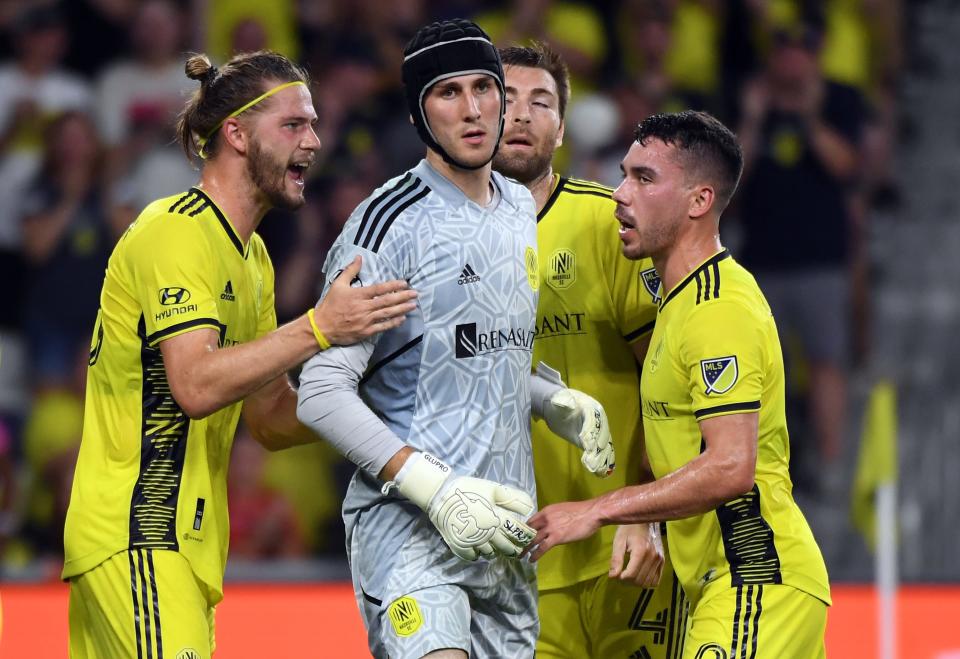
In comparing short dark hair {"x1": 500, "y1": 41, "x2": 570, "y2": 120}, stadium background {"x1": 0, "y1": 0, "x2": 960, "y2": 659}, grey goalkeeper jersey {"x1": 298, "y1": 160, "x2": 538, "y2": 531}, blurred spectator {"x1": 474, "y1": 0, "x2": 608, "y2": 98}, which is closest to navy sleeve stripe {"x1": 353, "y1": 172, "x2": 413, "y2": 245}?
grey goalkeeper jersey {"x1": 298, "y1": 160, "x2": 538, "y2": 531}

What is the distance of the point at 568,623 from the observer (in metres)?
4.91

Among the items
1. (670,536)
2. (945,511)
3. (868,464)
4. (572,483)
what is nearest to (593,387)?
(572,483)

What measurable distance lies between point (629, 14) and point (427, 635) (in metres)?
6.49

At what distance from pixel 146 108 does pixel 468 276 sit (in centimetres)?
556

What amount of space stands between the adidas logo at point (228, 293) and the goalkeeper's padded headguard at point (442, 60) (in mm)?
748

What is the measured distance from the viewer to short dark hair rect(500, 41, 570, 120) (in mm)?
4988

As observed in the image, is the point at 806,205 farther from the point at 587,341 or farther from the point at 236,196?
the point at 236,196

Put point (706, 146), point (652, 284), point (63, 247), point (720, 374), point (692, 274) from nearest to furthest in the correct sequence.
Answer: point (720, 374) < point (692, 274) < point (706, 146) < point (652, 284) < point (63, 247)

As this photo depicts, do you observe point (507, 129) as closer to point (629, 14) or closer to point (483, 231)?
point (483, 231)

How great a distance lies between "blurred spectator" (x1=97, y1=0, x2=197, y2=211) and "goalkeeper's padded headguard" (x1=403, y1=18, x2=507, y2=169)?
496 centimetres

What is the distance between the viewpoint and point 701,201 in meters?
4.41

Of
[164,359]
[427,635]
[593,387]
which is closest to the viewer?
[427,635]

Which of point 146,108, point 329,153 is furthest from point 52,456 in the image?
point 329,153

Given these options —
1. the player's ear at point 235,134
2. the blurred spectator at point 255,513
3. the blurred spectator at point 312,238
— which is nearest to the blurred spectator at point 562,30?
the blurred spectator at point 312,238
